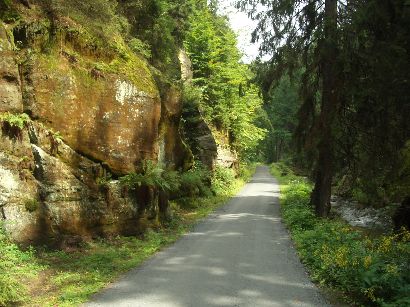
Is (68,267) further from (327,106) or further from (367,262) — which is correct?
(327,106)

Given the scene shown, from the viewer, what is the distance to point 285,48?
16.1 m

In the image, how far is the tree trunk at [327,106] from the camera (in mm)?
13766

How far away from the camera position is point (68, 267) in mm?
8578

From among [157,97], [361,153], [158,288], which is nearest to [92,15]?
[157,97]

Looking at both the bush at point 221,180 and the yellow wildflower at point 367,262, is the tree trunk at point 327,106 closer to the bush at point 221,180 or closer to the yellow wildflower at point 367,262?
the yellow wildflower at point 367,262

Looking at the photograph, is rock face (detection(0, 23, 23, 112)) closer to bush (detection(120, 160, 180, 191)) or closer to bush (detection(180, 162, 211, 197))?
bush (detection(120, 160, 180, 191))

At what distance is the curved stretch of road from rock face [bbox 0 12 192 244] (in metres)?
2.18

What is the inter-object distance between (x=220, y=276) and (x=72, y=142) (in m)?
5.45

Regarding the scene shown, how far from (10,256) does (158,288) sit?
2.69 m

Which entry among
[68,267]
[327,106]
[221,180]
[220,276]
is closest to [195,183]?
[221,180]

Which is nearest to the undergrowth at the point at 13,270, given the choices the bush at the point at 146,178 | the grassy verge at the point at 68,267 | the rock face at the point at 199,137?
the grassy verge at the point at 68,267

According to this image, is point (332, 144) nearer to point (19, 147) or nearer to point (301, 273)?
point (301, 273)

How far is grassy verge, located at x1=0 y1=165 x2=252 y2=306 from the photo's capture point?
256 inches

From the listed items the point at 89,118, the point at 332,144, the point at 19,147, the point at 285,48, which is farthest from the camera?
the point at 285,48
